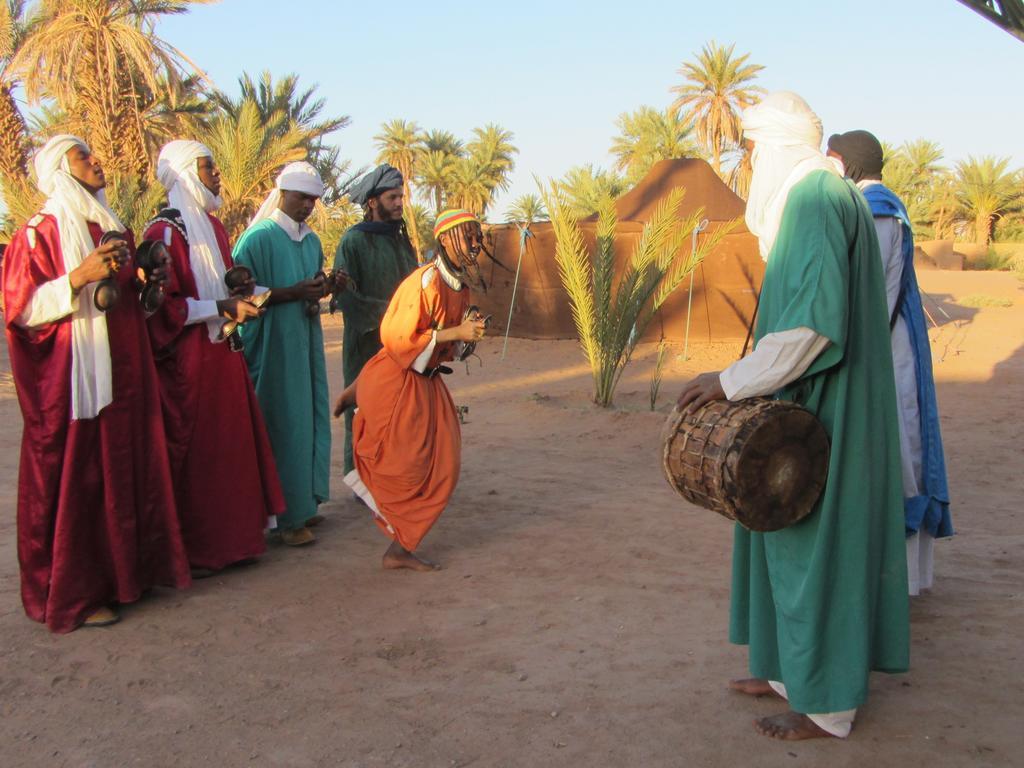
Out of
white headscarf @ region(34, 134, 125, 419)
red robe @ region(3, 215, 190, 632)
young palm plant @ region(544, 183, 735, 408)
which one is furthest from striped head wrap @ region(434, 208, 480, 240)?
young palm plant @ region(544, 183, 735, 408)

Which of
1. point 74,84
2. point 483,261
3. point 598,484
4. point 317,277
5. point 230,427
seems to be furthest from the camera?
point 74,84

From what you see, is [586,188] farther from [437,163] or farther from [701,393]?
[701,393]

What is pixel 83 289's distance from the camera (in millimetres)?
4043

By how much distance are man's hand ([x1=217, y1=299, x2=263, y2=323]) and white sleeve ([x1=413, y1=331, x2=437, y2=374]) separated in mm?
797

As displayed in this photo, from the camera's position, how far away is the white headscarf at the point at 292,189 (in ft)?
17.4

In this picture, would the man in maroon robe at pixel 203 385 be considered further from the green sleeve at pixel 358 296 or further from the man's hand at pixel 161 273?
the green sleeve at pixel 358 296

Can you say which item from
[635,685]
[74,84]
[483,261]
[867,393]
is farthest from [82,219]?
[74,84]

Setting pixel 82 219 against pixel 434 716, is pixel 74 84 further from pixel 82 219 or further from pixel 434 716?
pixel 434 716

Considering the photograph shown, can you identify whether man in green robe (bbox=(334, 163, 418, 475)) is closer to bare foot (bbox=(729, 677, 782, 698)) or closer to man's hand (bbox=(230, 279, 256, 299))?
man's hand (bbox=(230, 279, 256, 299))

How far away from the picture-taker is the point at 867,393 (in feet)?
9.30

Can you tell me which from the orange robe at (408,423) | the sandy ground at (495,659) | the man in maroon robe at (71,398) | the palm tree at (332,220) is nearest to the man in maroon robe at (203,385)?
the sandy ground at (495,659)

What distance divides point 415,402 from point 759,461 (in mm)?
2309

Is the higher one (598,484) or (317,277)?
(317,277)

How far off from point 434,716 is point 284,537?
7.68 ft
